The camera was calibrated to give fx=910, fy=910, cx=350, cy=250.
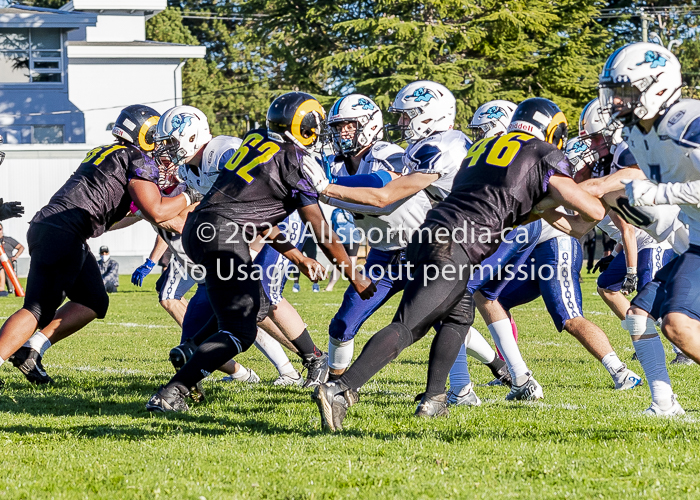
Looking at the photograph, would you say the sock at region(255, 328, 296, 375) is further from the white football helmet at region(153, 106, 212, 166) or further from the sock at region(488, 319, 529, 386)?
the sock at region(488, 319, 529, 386)

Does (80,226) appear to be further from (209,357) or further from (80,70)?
(80,70)

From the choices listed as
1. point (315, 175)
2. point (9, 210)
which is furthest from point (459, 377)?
point (9, 210)

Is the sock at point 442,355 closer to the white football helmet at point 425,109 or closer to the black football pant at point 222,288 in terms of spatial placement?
the black football pant at point 222,288

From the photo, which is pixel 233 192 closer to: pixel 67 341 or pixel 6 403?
pixel 6 403

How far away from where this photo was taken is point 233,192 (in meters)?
4.84

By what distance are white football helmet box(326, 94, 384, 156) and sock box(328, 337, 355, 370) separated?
49.9 inches

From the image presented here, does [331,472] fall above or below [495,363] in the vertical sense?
above

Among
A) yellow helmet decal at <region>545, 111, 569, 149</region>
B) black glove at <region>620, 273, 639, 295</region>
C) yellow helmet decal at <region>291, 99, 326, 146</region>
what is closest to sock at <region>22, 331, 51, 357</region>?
yellow helmet decal at <region>291, 99, 326, 146</region>

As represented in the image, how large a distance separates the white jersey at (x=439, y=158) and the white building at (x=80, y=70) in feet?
78.7

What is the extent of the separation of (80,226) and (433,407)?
8.50ft

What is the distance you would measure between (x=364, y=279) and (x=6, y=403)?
2.36 meters

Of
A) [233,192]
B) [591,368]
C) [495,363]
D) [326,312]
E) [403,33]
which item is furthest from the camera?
[403,33]

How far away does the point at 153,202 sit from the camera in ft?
18.4

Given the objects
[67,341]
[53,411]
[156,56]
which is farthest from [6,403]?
[156,56]
